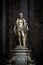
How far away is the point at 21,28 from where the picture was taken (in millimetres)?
8742

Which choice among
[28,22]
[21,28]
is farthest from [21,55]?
[28,22]

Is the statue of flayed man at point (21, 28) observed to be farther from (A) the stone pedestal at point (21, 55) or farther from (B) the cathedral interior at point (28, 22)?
(B) the cathedral interior at point (28, 22)

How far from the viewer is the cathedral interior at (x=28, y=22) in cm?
944

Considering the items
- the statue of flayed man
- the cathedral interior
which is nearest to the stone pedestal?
the statue of flayed man

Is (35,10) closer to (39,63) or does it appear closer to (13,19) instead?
(13,19)

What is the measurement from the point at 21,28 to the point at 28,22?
2.78 feet

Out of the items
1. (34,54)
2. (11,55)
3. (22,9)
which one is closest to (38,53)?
(34,54)

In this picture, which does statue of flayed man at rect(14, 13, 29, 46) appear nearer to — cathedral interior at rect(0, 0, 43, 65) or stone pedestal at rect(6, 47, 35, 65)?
stone pedestal at rect(6, 47, 35, 65)

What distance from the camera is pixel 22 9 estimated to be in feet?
31.6

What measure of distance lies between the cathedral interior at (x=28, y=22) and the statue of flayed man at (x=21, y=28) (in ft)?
2.23

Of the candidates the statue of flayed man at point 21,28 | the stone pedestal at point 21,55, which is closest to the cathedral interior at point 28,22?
the statue of flayed man at point 21,28

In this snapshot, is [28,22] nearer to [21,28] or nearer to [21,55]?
[21,28]

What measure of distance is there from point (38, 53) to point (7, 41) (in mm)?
1097

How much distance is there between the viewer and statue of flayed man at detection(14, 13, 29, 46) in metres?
8.68
